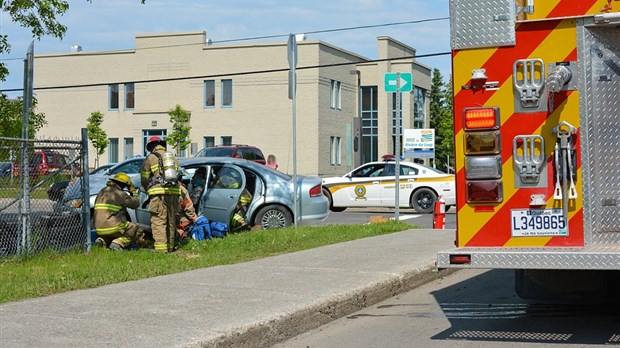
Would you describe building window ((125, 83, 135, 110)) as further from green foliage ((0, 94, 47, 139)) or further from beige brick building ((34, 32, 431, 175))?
green foliage ((0, 94, 47, 139))

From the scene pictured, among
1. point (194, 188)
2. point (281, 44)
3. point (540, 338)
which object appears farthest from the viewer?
point (281, 44)

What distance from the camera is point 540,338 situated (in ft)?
A: 24.1

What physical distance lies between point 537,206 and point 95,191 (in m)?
10.1

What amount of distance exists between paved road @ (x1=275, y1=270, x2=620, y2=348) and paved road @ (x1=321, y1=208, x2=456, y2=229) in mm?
9992

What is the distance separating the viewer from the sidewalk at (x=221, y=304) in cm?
659

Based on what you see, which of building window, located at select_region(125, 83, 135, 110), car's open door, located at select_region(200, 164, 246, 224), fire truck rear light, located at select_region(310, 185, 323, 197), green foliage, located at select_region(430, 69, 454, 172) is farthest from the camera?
green foliage, located at select_region(430, 69, 454, 172)

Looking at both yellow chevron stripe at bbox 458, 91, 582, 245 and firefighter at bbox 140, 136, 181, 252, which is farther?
firefighter at bbox 140, 136, 181, 252

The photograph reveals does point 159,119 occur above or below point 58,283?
above

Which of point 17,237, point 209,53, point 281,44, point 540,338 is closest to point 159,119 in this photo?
point 209,53

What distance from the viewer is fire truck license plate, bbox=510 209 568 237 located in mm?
6688

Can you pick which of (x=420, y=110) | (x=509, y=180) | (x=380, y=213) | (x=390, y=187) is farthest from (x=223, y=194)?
(x=420, y=110)

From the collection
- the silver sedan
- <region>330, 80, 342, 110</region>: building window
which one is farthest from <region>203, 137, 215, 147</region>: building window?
the silver sedan

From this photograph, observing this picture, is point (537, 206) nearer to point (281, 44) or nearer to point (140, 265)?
point (140, 265)

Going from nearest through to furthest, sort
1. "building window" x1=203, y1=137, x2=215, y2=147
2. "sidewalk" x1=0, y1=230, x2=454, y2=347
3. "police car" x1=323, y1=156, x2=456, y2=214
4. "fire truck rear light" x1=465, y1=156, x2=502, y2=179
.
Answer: "sidewalk" x1=0, y1=230, x2=454, y2=347
"fire truck rear light" x1=465, y1=156, x2=502, y2=179
"police car" x1=323, y1=156, x2=456, y2=214
"building window" x1=203, y1=137, x2=215, y2=147
